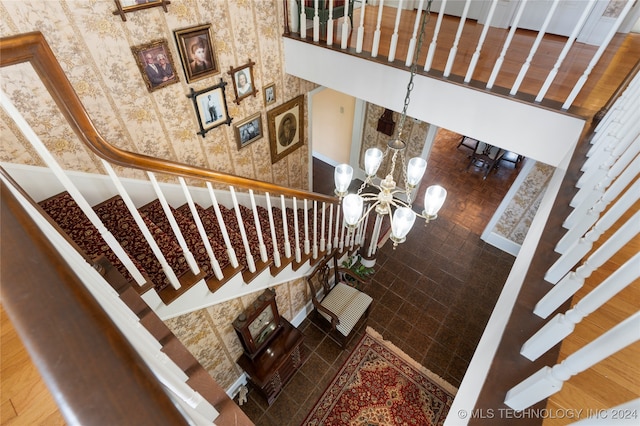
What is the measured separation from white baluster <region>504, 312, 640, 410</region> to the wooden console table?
7.90ft

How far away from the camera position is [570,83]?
7.55ft

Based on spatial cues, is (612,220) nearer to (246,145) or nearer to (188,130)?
(188,130)

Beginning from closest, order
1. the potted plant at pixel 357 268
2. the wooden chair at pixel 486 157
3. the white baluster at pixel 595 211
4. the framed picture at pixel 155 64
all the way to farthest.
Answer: the white baluster at pixel 595 211 < the framed picture at pixel 155 64 < the potted plant at pixel 357 268 < the wooden chair at pixel 486 157

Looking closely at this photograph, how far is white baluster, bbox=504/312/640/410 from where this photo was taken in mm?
569

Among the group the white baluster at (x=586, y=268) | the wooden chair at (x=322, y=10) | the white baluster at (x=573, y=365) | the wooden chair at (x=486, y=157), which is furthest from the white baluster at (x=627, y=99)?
the wooden chair at (x=486, y=157)

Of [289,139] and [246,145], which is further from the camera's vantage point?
[289,139]

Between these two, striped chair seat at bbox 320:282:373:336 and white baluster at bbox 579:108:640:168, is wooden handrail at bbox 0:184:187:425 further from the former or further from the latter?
striped chair seat at bbox 320:282:373:336

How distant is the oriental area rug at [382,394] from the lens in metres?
3.09

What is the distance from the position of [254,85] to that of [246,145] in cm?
63

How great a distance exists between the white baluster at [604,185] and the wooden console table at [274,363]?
2565 mm

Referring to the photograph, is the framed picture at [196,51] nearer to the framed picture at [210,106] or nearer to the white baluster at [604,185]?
the framed picture at [210,106]

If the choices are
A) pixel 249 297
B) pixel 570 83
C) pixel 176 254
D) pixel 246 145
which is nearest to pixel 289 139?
pixel 246 145

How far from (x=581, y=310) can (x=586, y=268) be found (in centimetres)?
15

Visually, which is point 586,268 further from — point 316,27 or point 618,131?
point 316,27
